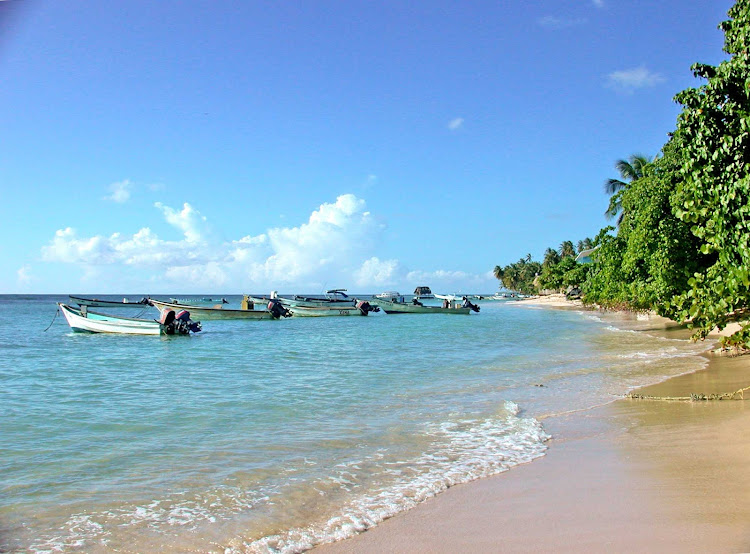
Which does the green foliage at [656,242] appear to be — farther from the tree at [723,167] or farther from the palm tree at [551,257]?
the palm tree at [551,257]

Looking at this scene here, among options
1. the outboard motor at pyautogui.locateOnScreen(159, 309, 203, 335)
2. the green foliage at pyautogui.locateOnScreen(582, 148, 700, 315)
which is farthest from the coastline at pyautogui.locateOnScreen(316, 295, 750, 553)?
the outboard motor at pyautogui.locateOnScreen(159, 309, 203, 335)

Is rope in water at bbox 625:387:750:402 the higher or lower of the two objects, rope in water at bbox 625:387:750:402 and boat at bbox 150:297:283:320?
the lower

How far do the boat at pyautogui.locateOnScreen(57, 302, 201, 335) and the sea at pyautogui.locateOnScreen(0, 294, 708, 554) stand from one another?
9.77 m

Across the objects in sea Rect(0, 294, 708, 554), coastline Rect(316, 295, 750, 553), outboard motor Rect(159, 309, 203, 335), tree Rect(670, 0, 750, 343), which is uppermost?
tree Rect(670, 0, 750, 343)

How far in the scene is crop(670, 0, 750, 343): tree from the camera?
21.0 feet

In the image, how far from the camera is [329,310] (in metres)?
52.9

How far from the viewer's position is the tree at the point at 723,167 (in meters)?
6.41

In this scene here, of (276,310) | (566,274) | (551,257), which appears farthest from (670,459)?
(551,257)

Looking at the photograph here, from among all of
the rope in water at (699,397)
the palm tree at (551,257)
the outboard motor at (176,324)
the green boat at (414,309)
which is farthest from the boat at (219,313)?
the palm tree at (551,257)

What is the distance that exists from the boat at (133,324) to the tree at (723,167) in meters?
26.6

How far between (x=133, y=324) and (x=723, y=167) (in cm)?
2885

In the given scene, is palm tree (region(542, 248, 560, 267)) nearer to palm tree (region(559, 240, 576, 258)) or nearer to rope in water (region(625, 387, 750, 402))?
palm tree (region(559, 240, 576, 258))

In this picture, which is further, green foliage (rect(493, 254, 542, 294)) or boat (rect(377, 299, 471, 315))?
green foliage (rect(493, 254, 542, 294))

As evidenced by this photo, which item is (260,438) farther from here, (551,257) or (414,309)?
(551,257)
